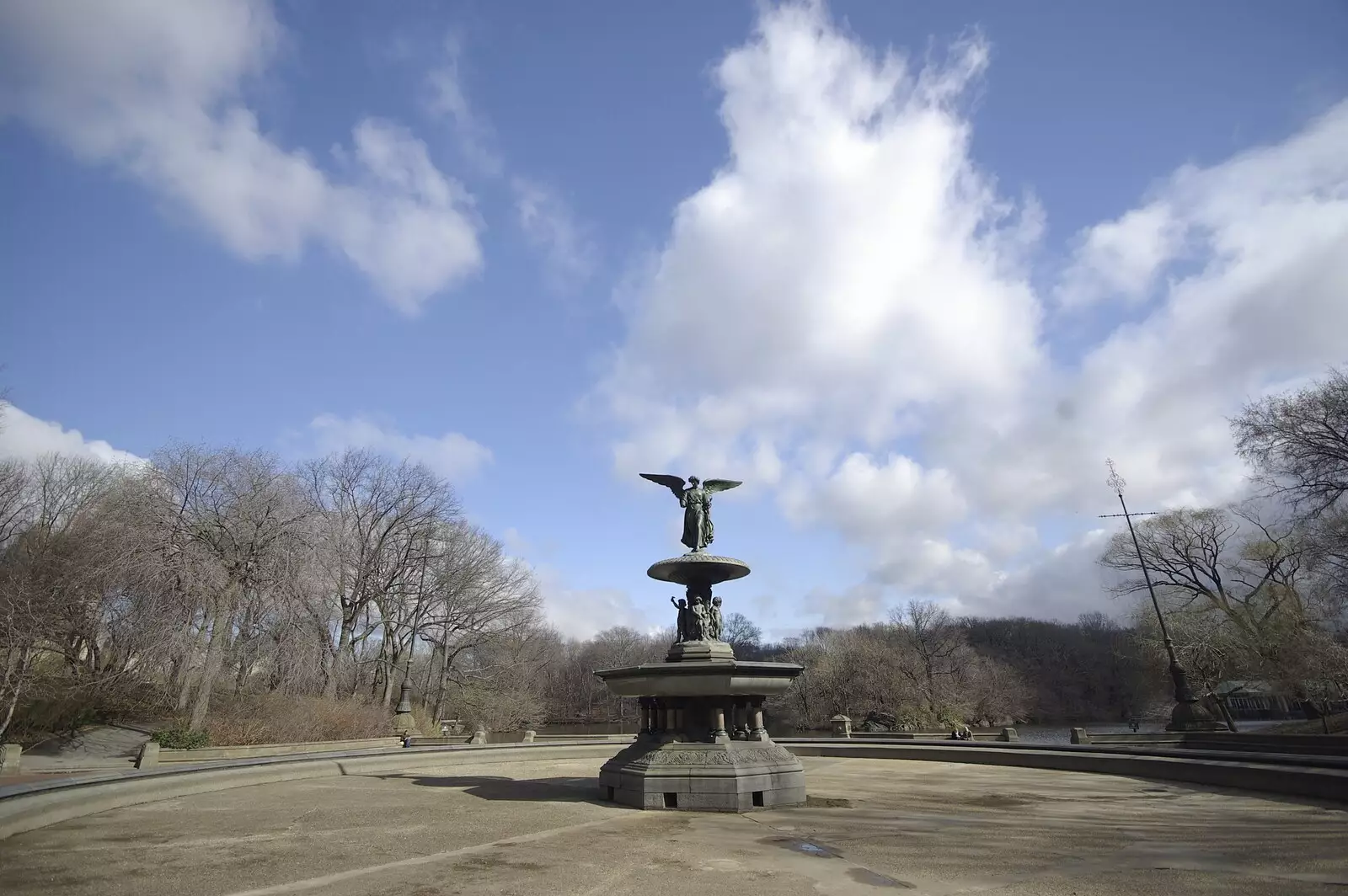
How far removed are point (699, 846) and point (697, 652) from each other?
4.81m

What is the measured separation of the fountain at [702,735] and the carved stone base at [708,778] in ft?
0.04

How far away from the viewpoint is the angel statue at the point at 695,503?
14.0 meters

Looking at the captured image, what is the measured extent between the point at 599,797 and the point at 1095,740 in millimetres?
18268

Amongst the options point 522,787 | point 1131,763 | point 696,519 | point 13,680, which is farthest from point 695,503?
point 13,680

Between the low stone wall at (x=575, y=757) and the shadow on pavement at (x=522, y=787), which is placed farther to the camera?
the shadow on pavement at (x=522, y=787)

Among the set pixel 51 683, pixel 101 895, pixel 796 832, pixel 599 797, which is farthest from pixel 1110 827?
pixel 51 683

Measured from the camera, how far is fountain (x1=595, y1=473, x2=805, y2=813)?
1076cm

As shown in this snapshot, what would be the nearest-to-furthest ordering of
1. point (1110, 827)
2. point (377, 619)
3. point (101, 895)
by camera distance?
point (101, 895), point (1110, 827), point (377, 619)

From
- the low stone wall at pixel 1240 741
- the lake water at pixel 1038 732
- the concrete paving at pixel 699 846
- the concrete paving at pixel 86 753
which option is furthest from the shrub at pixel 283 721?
the low stone wall at pixel 1240 741

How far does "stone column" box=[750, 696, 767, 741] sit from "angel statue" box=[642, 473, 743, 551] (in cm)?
316

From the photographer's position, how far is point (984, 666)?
7012 centimetres

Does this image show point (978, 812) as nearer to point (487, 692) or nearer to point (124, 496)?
point (124, 496)

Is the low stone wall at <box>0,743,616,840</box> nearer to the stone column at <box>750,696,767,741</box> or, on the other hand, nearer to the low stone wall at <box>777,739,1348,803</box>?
the low stone wall at <box>777,739,1348,803</box>

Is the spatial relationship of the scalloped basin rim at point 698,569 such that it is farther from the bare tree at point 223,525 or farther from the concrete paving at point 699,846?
the bare tree at point 223,525
